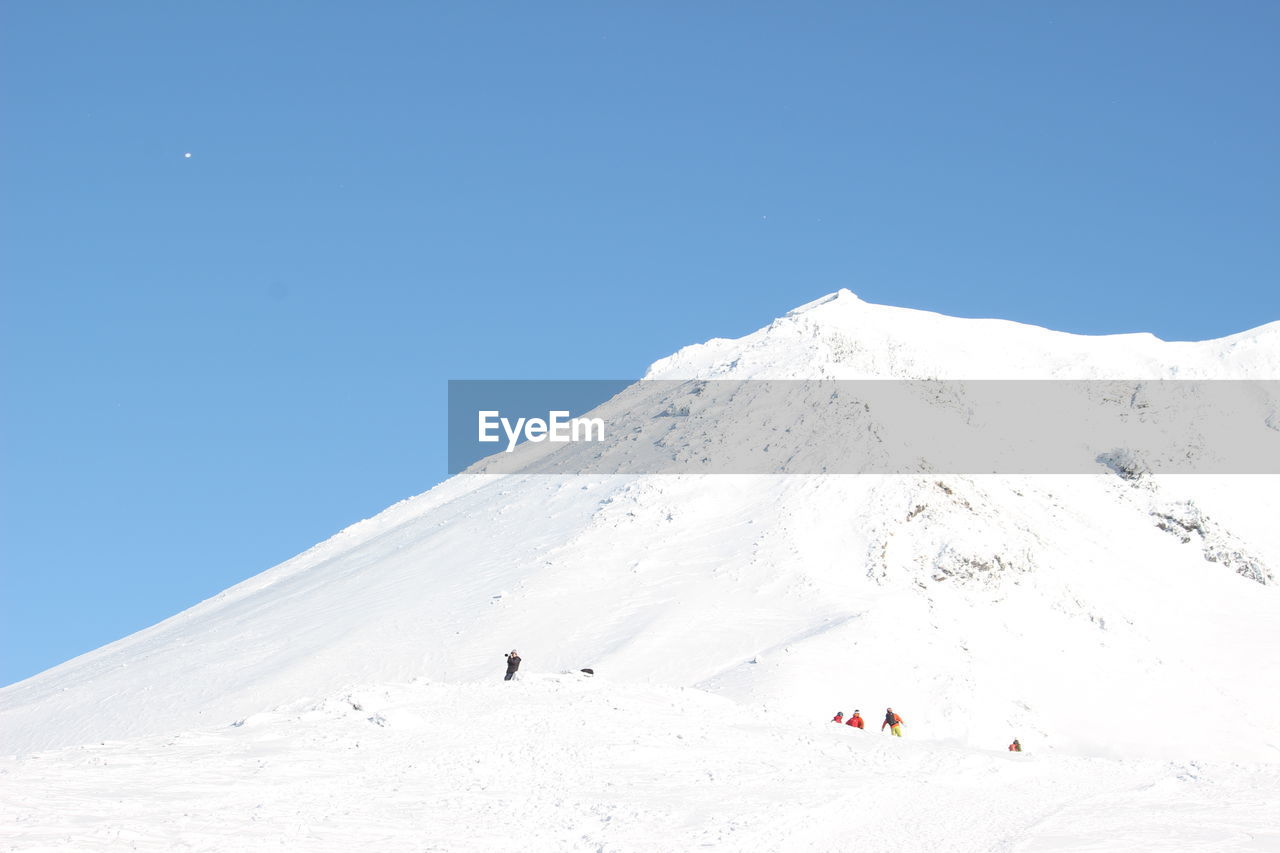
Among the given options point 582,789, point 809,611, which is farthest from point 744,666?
point 582,789

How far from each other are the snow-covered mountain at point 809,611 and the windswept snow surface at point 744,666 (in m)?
0.14

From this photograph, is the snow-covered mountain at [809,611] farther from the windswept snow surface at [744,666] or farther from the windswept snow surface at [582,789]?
the windswept snow surface at [582,789]

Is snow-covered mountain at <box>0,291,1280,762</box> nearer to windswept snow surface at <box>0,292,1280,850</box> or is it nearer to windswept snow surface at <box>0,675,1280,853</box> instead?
windswept snow surface at <box>0,292,1280,850</box>

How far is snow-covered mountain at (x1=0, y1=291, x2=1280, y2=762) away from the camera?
105 feet

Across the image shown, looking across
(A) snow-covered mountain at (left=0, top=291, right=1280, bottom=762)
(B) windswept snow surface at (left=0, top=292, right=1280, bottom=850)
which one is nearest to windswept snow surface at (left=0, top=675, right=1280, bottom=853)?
(B) windswept snow surface at (left=0, top=292, right=1280, bottom=850)

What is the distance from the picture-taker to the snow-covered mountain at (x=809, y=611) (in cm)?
3212

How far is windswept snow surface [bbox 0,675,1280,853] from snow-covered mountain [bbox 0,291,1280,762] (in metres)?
9.14

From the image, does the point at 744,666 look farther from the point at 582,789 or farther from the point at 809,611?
the point at 582,789

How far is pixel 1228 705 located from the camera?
1316 inches

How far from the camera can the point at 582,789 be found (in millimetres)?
17094

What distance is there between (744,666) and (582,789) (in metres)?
15.6

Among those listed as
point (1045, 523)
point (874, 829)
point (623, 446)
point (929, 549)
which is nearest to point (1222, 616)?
point (1045, 523)

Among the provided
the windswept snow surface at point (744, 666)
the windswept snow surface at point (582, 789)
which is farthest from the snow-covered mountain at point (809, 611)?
the windswept snow surface at point (582, 789)

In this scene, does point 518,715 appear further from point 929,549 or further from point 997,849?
point 929,549
